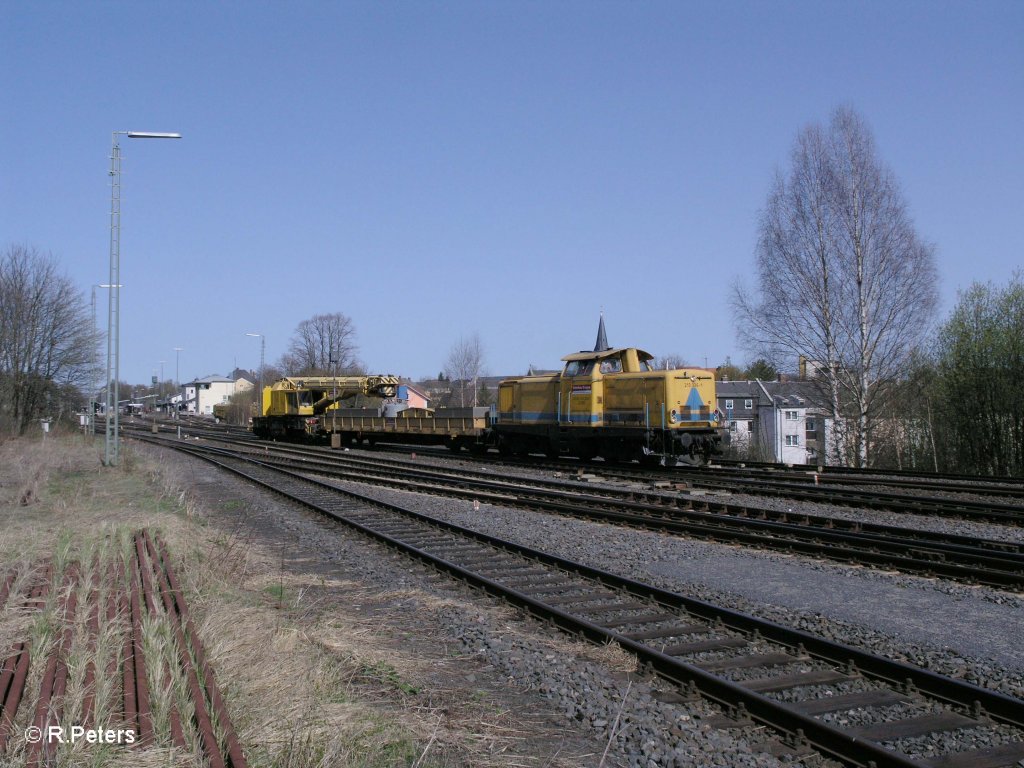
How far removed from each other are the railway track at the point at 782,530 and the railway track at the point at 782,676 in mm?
3496

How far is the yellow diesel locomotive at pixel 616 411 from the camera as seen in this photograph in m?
22.4

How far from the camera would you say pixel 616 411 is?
24.0 metres

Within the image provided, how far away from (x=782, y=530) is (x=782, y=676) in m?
6.62

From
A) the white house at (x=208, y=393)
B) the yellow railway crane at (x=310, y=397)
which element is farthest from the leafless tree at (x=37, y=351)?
the white house at (x=208, y=393)

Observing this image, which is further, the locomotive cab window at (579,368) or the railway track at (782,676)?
the locomotive cab window at (579,368)

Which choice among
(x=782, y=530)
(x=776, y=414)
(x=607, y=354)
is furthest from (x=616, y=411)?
(x=776, y=414)

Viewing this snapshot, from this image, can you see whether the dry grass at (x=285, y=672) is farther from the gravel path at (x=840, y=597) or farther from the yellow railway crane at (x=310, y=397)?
the yellow railway crane at (x=310, y=397)

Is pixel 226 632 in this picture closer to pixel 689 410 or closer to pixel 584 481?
pixel 584 481

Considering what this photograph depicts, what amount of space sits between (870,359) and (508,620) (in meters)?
25.6

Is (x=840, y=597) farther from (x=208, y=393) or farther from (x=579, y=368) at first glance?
(x=208, y=393)

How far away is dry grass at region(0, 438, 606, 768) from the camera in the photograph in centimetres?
416

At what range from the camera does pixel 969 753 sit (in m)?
4.50

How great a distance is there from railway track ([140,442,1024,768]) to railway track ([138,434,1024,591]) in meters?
3.50

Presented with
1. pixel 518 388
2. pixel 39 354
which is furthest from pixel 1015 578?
pixel 39 354
